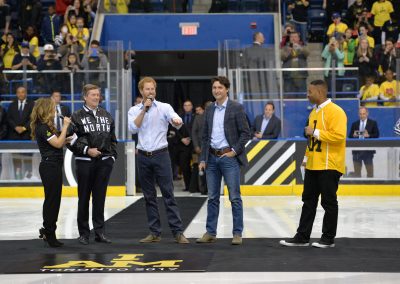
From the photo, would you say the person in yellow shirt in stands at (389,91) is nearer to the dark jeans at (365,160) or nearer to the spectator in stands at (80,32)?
the dark jeans at (365,160)

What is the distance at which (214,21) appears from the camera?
84.8ft

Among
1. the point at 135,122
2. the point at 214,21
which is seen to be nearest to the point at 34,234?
the point at 135,122

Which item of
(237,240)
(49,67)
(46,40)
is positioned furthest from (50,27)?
(237,240)

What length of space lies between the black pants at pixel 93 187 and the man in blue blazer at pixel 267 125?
7.57 m

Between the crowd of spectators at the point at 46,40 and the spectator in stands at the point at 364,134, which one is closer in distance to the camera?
the spectator in stands at the point at 364,134

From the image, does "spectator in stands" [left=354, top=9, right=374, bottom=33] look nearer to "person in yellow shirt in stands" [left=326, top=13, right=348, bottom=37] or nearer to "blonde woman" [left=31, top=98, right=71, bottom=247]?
"person in yellow shirt in stands" [left=326, top=13, right=348, bottom=37]

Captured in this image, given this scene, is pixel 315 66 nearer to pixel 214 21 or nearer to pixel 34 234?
pixel 214 21

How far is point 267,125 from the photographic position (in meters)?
18.5

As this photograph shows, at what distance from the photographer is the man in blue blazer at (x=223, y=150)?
10.7 meters

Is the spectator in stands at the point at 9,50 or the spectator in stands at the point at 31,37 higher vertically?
the spectator in stands at the point at 31,37

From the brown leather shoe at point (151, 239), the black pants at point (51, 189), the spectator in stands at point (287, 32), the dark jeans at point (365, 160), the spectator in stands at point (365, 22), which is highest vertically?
the spectator in stands at point (365, 22)

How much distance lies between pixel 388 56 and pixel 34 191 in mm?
8623

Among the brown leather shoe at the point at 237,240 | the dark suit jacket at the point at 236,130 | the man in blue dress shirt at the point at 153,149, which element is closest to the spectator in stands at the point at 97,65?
the man in blue dress shirt at the point at 153,149

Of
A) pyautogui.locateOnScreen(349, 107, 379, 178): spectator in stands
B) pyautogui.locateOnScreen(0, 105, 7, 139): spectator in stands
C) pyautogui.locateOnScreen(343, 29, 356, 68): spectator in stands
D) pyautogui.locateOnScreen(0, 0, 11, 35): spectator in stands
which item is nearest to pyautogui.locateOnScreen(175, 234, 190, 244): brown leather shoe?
pyautogui.locateOnScreen(349, 107, 379, 178): spectator in stands
